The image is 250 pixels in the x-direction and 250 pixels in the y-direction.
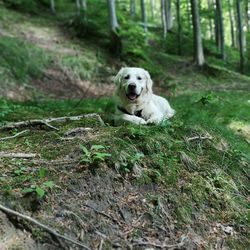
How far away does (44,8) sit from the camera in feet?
84.0

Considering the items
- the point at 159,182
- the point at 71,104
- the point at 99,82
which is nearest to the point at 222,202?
the point at 159,182

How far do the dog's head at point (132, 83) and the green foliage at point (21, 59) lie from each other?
709 centimetres

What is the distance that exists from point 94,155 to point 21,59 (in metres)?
10.4

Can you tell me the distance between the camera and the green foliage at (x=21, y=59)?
13.3 meters

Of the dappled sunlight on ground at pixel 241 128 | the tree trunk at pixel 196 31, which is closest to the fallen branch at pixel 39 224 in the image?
the dappled sunlight on ground at pixel 241 128

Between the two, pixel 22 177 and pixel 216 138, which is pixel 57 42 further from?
pixel 22 177

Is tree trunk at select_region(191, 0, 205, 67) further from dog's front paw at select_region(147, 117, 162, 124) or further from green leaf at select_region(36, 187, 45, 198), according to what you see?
green leaf at select_region(36, 187, 45, 198)

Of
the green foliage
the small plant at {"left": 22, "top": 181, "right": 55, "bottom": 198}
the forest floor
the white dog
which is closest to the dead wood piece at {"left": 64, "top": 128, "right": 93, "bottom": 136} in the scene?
the forest floor

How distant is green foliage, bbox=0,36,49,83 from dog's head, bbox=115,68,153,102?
7090 millimetres

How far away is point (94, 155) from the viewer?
438 centimetres

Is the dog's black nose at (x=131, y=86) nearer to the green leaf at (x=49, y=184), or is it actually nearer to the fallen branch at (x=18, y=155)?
the fallen branch at (x=18, y=155)

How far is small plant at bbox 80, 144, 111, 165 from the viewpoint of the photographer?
430cm

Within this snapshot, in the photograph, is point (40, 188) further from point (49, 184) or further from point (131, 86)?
point (131, 86)

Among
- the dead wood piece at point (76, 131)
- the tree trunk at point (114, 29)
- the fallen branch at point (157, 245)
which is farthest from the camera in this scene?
→ the tree trunk at point (114, 29)
